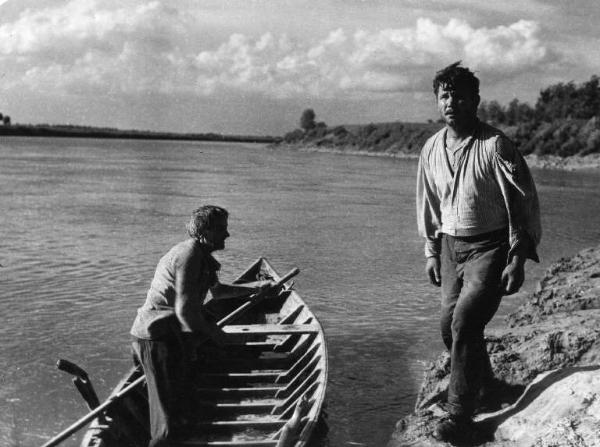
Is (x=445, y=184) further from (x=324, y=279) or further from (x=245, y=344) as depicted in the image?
(x=324, y=279)

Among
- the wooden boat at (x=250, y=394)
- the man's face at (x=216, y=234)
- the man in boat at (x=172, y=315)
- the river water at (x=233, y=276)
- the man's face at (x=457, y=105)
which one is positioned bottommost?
the river water at (x=233, y=276)

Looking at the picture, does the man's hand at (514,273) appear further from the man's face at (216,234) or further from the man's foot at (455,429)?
the man's face at (216,234)

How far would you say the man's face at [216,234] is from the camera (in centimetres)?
483

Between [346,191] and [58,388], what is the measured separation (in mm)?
28072

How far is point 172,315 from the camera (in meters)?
4.84

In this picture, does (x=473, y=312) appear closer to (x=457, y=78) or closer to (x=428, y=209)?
(x=428, y=209)

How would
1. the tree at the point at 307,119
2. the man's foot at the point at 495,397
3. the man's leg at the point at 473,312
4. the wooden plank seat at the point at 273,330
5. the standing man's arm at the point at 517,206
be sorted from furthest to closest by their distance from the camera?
the tree at the point at 307,119 → the wooden plank seat at the point at 273,330 → the man's foot at the point at 495,397 → the man's leg at the point at 473,312 → the standing man's arm at the point at 517,206

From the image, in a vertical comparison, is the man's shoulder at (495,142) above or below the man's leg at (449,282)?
above

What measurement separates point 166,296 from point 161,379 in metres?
0.63

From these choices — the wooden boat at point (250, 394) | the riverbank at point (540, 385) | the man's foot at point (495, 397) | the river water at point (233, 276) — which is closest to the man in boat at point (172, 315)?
the wooden boat at point (250, 394)

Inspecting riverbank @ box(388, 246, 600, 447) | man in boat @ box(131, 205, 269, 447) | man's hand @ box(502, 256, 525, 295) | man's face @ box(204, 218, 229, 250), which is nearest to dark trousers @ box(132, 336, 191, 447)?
man in boat @ box(131, 205, 269, 447)

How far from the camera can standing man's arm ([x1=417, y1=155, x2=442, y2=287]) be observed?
4895 mm

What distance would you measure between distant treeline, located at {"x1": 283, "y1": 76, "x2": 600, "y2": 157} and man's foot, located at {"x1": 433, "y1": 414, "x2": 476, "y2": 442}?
5709 cm

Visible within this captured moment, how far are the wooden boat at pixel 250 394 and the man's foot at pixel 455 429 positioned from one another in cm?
94
